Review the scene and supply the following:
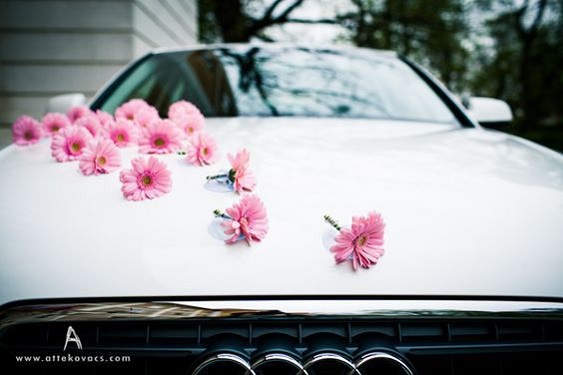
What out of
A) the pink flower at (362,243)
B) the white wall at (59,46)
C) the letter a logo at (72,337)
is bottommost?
the letter a logo at (72,337)

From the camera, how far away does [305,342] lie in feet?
3.31

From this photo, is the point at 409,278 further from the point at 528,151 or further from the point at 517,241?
the point at 528,151

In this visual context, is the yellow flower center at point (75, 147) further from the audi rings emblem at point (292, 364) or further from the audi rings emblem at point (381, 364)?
the audi rings emblem at point (381, 364)

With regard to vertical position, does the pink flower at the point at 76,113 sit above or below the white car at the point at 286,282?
above

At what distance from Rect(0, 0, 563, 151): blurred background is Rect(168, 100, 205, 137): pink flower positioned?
1.17 m

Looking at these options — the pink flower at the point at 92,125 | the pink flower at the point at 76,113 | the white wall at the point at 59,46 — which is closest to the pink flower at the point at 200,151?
the pink flower at the point at 92,125

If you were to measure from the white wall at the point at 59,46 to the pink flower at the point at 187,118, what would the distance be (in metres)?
3.50

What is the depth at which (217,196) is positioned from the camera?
3.92 feet

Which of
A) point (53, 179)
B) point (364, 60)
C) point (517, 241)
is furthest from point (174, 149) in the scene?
point (364, 60)

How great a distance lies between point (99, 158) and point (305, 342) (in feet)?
2.32

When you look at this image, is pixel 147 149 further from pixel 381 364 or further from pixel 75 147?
pixel 381 364

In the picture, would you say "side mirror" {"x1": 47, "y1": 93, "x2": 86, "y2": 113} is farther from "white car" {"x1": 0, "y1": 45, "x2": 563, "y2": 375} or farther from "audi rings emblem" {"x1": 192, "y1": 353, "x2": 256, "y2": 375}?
"audi rings emblem" {"x1": 192, "y1": 353, "x2": 256, "y2": 375}

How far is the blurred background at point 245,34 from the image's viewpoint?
500cm

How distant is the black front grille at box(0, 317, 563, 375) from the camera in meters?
1.00
